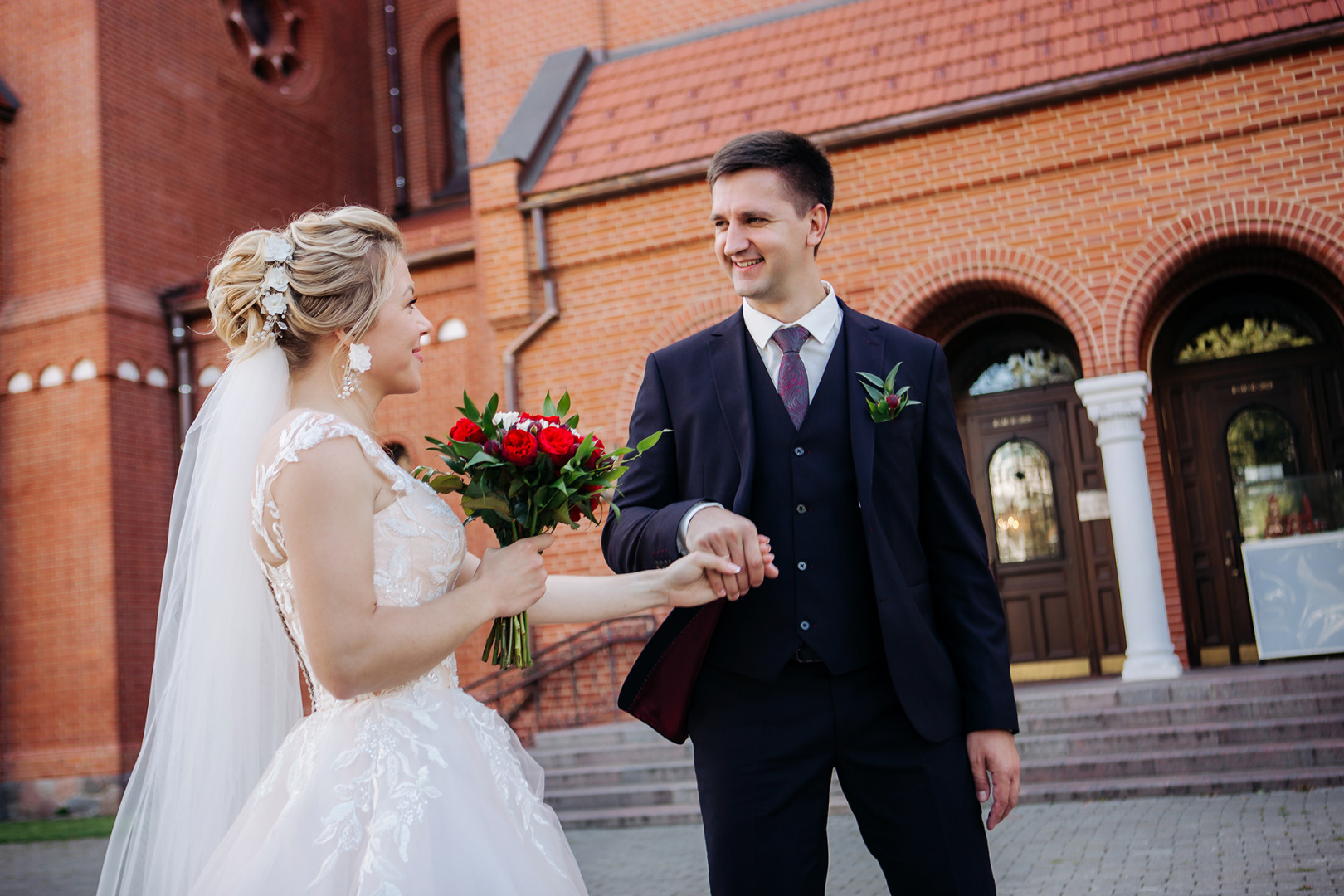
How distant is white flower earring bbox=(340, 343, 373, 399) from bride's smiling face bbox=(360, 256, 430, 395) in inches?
0.6

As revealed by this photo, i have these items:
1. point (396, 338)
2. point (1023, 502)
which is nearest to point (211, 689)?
point (396, 338)

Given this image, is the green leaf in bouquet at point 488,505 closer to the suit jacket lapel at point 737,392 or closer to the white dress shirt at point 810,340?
the suit jacket lapel at point 737,392

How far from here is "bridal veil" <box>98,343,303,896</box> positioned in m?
2.73

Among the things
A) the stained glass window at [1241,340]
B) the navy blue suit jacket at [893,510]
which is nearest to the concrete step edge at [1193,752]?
the stained glass window at [1241,340]

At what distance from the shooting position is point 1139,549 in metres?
8.96

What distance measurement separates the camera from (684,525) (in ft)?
7.95

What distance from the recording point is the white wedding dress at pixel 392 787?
7.53 ft

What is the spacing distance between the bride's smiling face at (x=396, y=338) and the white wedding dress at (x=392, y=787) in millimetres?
204

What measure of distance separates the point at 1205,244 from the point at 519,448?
8190mm

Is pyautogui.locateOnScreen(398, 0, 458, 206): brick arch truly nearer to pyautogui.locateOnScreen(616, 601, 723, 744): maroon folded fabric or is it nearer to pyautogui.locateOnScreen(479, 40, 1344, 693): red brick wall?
pyautogui.locateOnScreen(479, 40, 1344, 693): red brick wall

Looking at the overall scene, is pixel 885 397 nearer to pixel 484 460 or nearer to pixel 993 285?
pixel 484 460

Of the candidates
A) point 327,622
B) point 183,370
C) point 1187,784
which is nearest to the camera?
point 327,622

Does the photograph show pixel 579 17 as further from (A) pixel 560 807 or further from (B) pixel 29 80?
(A) pixel 560 807

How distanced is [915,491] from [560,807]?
6.80 meters
